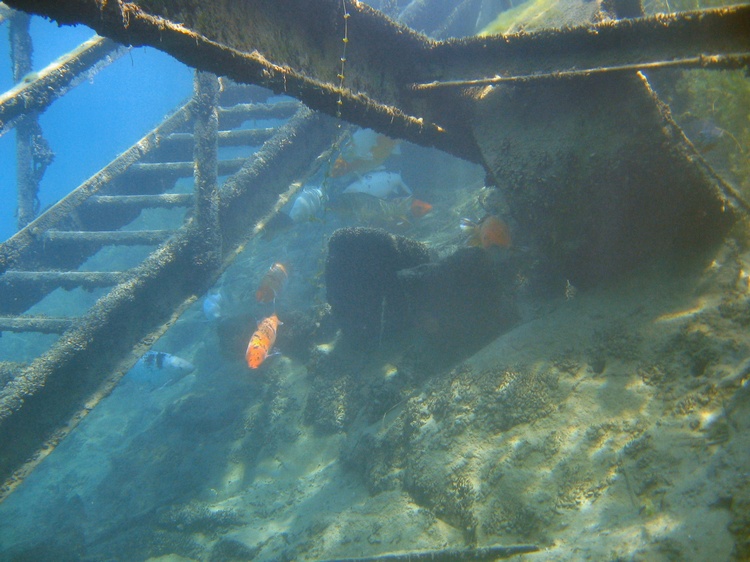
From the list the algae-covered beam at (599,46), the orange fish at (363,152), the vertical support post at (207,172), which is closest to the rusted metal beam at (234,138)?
the vertical support post at (207,172)

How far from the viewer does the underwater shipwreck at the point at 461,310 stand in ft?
7.34

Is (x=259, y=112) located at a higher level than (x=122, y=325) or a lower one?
higher

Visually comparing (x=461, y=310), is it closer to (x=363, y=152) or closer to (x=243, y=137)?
(x=243, y=137)

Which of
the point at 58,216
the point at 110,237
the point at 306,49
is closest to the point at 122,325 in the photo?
the point at 110,237

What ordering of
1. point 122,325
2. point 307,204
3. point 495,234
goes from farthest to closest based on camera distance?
point 307,204 → point 495,234 → point 122,325

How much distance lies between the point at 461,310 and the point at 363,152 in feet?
18.1

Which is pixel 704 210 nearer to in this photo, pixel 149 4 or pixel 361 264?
pixel 361 264

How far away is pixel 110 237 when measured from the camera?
559cm

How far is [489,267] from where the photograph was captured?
4.35 m

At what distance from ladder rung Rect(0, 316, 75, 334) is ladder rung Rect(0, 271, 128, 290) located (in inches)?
22.4

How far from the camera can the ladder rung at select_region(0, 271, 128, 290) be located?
478cm

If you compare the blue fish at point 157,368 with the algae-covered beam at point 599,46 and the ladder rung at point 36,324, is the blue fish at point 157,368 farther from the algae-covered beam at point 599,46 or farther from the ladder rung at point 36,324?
the algae-covered beam at point 599,46

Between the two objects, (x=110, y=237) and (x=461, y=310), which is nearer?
(x=461, y=310)

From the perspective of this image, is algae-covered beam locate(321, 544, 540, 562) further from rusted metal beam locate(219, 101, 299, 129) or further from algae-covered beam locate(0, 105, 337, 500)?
rusted metal beam locate(219, 101, 299, 129)
